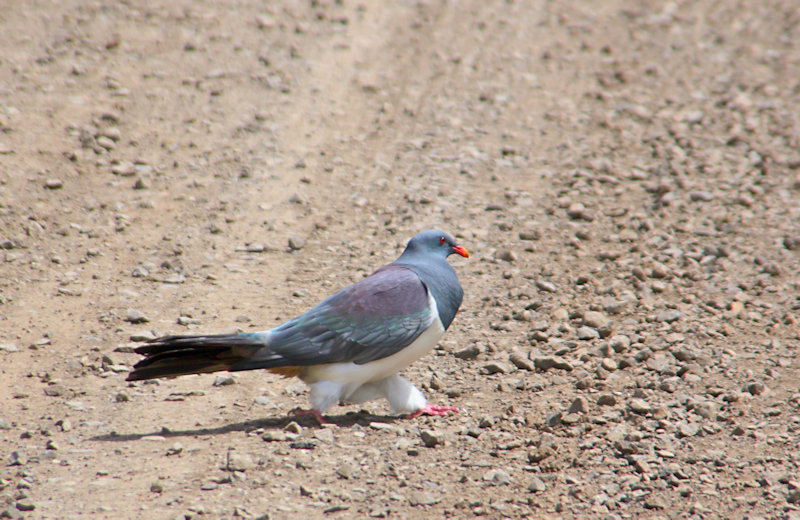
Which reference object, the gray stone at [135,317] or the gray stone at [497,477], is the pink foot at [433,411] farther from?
the gray stone at [135,317]

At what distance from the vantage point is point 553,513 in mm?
4871

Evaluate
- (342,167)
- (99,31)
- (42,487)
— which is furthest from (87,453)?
(99,31)

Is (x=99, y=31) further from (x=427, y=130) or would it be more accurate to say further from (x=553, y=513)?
(x=553, y=513)

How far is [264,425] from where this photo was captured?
582 cm

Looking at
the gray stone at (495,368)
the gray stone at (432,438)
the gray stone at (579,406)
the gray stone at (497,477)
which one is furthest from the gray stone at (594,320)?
the gray stone at (497,477)

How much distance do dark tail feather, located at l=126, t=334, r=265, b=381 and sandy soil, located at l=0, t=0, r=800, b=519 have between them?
435 millimetres

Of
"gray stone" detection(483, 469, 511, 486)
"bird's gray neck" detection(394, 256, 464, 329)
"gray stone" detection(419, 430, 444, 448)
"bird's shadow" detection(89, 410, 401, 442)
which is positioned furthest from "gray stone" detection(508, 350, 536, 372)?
"gray stone" detection(483, 469, 511, 486)

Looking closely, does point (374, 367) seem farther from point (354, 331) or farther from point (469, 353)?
point (469, 353)

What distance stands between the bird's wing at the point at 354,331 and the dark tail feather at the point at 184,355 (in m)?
0.14

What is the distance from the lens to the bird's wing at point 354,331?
5.66 m

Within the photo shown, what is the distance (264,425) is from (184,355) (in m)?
0.72

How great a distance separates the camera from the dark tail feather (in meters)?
5.48

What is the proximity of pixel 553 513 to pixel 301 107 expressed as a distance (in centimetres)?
756

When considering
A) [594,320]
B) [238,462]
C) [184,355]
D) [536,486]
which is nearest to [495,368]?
[594,320]
